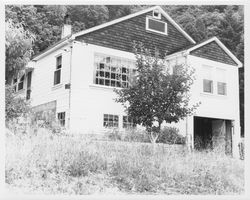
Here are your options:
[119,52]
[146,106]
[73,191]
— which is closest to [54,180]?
[73,191]

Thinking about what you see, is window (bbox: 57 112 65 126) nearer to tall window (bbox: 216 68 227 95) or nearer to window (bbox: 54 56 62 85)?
window (bbox: 54 56 62 85)

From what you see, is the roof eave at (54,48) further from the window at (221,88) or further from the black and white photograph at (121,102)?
the window at (221,88)

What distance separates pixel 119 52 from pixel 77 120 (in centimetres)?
281

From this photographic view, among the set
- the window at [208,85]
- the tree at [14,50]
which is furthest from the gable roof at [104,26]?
the tree at [14,50]

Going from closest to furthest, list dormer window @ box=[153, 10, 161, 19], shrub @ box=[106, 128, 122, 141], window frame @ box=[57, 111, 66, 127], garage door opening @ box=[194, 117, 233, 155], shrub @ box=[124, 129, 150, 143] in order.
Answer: shrub @ box=[124, 129, 150, 143] → shrub @ box=[106, 128, 122, 141] → window frame @ box=[57, 111, 66, 127] → garage door opening @ box=[194, 117, 233, 155] → dormer window @ box=[153, 10, 161, 19]

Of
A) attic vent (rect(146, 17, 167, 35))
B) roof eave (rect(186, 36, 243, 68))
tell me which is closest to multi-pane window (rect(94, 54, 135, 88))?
attic vent (rect(146, 17, 167, 35))

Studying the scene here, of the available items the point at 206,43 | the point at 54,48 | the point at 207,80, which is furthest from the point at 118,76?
the point at 206,43

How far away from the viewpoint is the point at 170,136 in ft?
36.2

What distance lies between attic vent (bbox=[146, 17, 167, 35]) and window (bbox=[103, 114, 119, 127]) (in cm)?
380

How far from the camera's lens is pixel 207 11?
34.3ft

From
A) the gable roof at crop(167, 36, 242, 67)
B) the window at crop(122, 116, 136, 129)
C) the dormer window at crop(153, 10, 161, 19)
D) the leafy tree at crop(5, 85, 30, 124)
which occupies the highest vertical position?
the dormer window at crop(153, 10, 161, 19)

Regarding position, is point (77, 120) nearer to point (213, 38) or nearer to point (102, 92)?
point (102, 92)

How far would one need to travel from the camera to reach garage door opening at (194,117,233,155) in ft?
38.7

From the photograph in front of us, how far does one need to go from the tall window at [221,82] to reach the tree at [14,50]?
7121 millimetres
